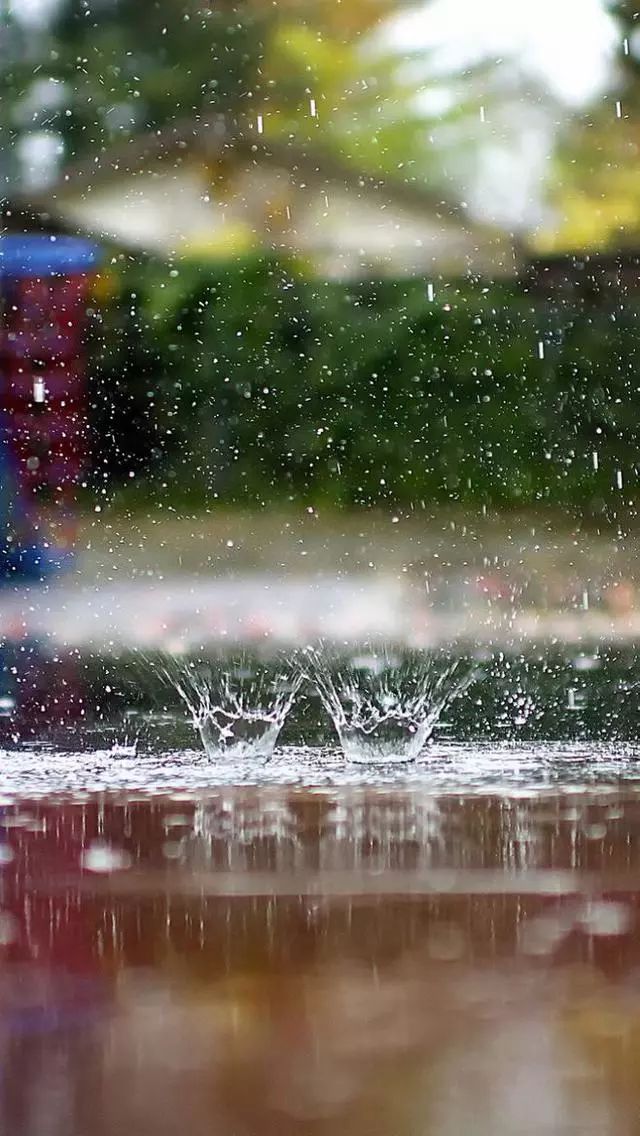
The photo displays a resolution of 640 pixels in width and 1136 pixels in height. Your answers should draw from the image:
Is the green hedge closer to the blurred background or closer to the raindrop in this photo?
A: the blurred background

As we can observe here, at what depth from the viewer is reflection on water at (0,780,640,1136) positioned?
0.69m

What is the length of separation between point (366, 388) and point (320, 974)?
2375 millimetres

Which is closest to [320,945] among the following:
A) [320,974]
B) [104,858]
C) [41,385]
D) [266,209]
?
[320,974]

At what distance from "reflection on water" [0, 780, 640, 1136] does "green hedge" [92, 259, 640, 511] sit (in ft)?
5.60

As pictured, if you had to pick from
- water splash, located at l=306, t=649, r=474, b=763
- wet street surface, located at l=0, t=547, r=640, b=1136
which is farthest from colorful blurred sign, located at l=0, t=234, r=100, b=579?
wet street surface, located at l=0, t=547, r=640, b=1136

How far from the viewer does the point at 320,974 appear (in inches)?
36.2

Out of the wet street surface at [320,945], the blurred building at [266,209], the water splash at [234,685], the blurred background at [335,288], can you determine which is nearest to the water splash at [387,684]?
the water splash at [234,685]

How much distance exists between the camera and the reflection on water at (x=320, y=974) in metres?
0.69

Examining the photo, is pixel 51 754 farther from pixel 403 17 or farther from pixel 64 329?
pixel 403 17

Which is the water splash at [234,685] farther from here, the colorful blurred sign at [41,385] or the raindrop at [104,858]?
the raindrop at [104,858]

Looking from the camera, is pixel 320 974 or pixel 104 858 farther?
pixel 104 858

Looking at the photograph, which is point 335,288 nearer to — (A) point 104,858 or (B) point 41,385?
(B) point 41,385

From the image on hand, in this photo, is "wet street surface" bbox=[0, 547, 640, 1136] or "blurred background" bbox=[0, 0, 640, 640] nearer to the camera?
"wet street surface" bbox=[0, 547, 640, 1136]

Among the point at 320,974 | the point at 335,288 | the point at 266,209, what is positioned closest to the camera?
the point at 320,974
